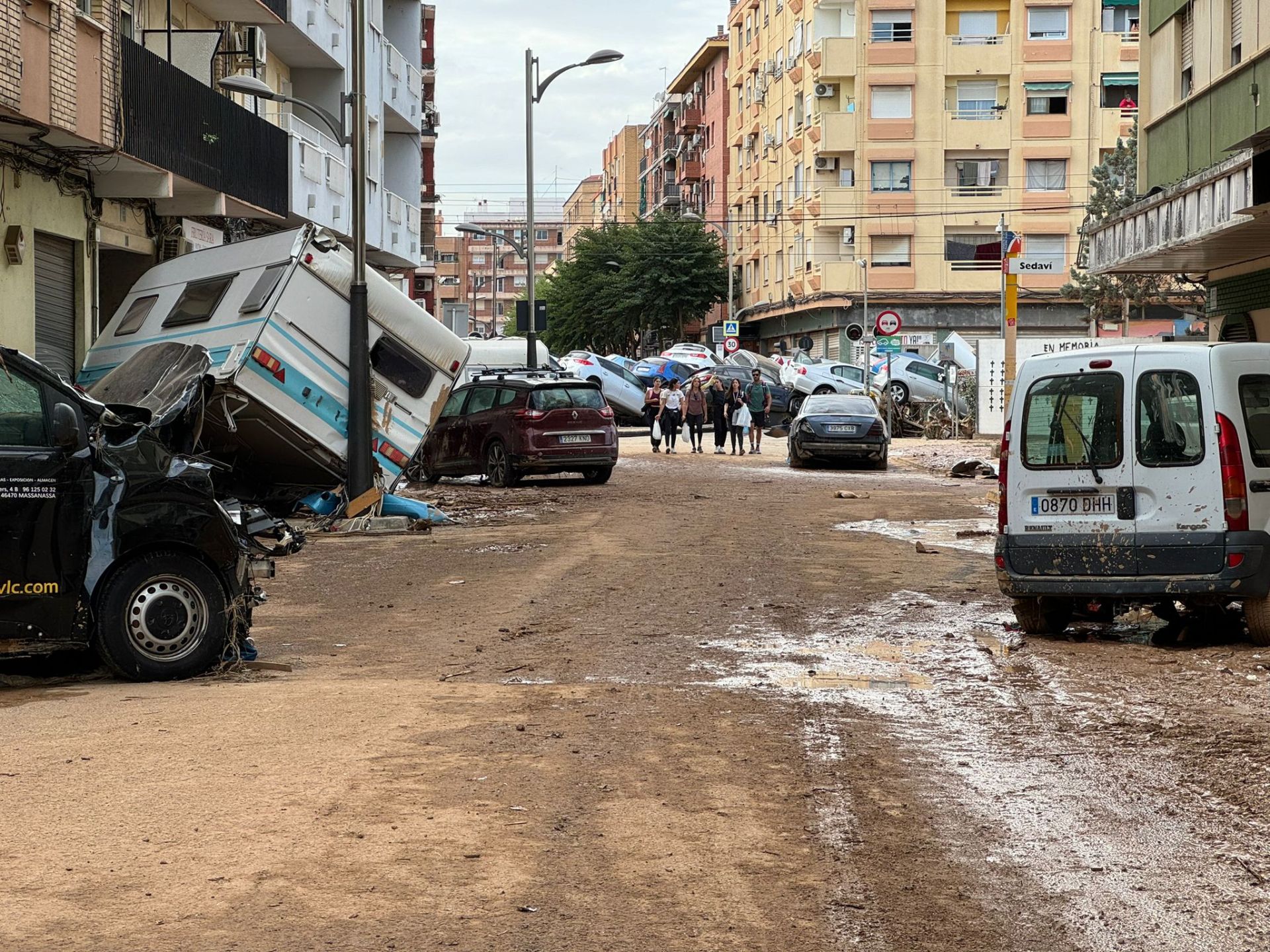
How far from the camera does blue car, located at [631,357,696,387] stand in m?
55.5

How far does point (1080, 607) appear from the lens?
40.0 feet

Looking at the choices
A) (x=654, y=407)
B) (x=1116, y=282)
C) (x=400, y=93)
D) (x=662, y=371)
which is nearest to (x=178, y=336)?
(x=400, y=93)

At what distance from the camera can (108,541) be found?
8.98 meters

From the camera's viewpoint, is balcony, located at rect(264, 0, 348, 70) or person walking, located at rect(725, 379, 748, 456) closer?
balcony, located at rect(264, 0, 348, 70)

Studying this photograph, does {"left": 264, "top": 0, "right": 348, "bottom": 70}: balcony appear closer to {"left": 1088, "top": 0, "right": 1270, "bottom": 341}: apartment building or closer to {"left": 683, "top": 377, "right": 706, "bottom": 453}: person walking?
{"left": 683, "top": 377, "right": 706, "bottom": 453}: person walking

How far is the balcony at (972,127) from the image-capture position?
7006 centimetres

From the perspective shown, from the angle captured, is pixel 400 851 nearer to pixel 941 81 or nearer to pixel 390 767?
pixel 390 767

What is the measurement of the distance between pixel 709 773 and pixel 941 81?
218 feet

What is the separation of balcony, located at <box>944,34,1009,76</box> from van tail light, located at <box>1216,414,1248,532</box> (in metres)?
62.1

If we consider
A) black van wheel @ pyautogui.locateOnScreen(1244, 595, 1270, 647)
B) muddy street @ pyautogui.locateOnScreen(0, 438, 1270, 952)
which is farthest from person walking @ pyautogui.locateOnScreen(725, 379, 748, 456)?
black van wheel @ pyautogui.locateOnScreen(1244, 595, 1270, 647)

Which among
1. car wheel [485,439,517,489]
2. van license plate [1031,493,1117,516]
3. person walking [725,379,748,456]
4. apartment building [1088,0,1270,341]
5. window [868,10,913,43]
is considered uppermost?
window [868,10,913,43]

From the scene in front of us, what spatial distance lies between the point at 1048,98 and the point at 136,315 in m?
55.4

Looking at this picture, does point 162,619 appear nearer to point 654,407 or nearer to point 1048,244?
point 654,407

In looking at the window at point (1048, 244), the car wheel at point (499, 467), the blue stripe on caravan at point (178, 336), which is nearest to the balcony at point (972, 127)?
the window at point (1048, 244)
